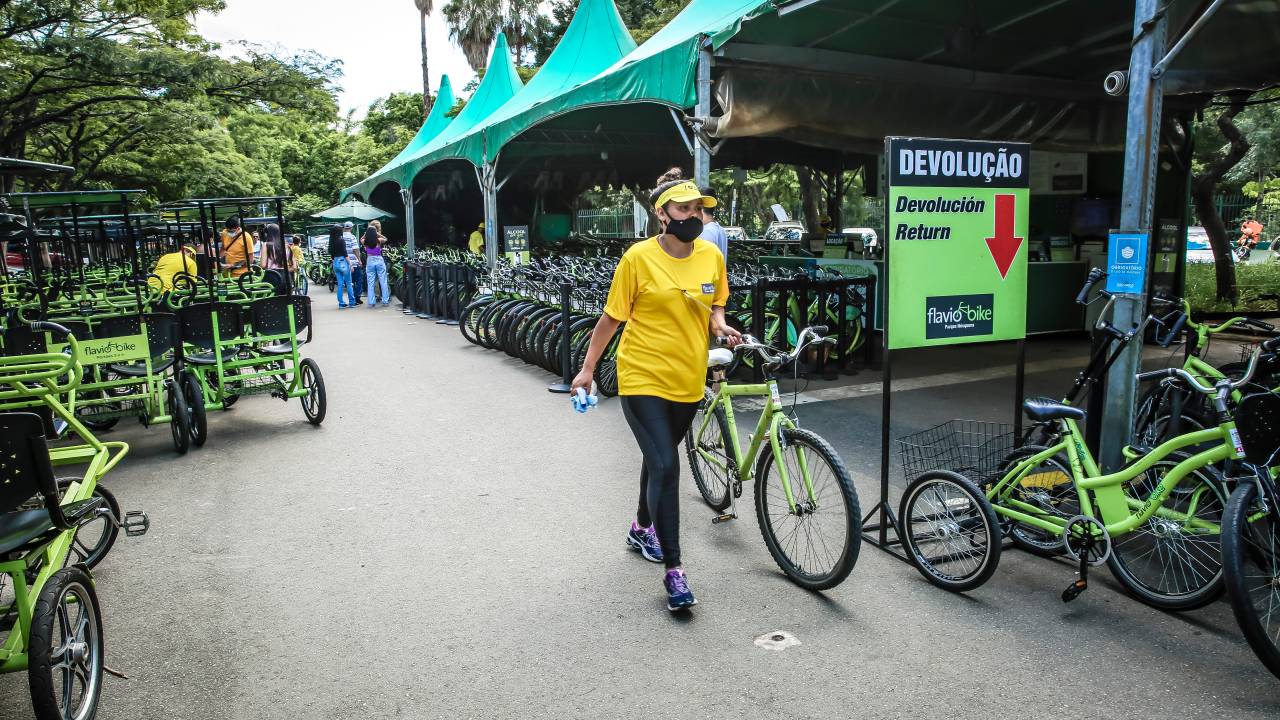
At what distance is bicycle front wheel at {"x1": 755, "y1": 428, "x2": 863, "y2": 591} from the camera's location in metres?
3.68

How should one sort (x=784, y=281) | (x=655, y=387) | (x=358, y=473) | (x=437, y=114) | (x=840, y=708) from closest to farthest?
(x=840, y=708)
(x=655, y=387)
(x=358, y=473)
(x=784, y=281)
(x=437, y=114)

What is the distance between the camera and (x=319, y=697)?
314 cm

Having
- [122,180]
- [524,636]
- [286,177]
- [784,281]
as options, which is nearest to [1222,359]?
[784,281]

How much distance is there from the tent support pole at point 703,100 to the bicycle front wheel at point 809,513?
380 cm

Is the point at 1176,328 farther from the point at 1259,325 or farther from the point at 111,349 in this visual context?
the point at 111,349

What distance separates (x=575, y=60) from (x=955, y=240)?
Result: 37.7 feet

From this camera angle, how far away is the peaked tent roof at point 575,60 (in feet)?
45.6

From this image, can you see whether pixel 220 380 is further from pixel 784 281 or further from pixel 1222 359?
pixel 1222 359

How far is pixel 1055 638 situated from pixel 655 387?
1943 millimetres

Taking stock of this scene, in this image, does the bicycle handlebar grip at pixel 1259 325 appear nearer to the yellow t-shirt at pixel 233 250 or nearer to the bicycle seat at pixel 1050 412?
the bicycle seat at pixel 1050 412

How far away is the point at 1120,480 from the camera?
347 centimetres

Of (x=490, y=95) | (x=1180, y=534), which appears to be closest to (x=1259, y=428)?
(x=1180, y=534)

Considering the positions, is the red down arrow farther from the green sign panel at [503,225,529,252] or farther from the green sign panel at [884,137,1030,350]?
the green sign panel at [503,225,529,252]

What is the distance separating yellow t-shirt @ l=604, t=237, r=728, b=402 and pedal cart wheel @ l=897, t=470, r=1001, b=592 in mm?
1243
